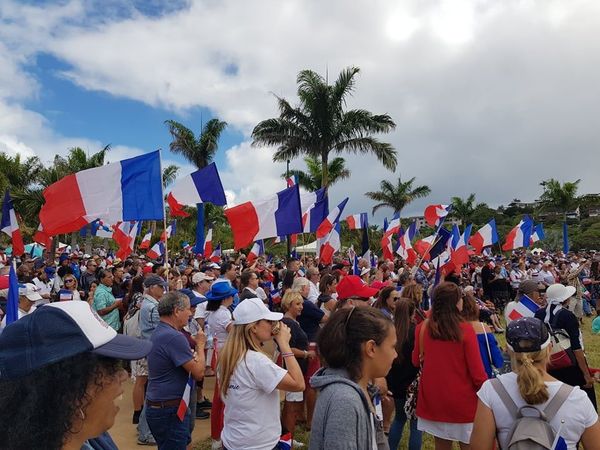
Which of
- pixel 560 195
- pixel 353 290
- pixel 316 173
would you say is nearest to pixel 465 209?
pixel 560 195

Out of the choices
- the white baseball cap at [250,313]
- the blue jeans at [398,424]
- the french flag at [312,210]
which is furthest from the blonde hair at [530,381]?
the french flag at [312,210]

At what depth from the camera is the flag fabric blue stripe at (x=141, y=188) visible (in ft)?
23.6

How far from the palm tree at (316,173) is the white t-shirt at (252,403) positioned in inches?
924

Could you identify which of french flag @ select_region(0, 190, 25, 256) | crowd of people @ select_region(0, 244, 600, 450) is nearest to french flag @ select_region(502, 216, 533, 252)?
crowd of people @ select_region(0, 244, 600, 450)

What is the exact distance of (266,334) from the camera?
11.3 ft

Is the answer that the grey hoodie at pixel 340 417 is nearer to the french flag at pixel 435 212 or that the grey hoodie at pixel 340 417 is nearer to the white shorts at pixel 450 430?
the white shorts at pixel 450 430

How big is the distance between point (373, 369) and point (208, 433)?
4648mm

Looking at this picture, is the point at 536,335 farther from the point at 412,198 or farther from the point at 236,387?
the point at 412,198

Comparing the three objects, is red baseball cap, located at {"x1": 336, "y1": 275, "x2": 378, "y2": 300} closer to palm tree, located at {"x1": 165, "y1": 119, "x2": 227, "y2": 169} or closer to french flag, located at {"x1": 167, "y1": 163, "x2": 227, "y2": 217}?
french flag, located at {"x1": 167, "y1": 163, "x2": 227, "y2": 217}

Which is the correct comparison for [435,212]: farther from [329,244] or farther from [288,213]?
[288,213]

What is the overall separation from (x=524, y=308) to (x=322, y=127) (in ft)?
64.5

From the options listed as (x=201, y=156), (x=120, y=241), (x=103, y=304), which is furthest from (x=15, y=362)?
(x=201, y=156)

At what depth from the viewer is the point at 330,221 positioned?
13.1 meters

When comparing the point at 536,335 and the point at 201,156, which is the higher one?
the point at 201,156
